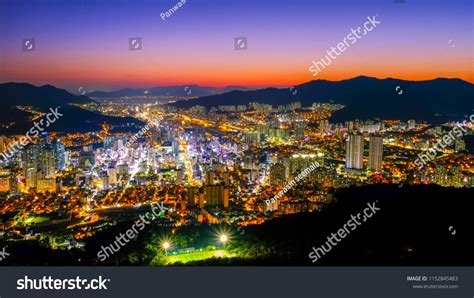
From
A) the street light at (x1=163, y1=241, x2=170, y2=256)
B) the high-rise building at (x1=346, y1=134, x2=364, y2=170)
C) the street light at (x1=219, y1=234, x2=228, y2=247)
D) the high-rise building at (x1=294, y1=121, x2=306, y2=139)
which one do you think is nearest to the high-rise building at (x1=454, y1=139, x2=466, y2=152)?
the high-rise building at (x1=346, y1=134, x2=364, y2=170)

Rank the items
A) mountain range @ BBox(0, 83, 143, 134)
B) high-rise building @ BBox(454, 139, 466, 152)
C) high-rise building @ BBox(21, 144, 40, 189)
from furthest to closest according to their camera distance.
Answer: high-rise building @ BBox(454, 139, 466, 152) → high-rise building @ BBox(21, 144, 40, 189) → mountain range @ BBox(0, 83, 143, 134)

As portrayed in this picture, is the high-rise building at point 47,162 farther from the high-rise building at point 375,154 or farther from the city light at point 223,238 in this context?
the high-rise building at point 375,154

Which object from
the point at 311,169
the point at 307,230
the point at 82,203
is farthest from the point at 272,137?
the point at 307,230

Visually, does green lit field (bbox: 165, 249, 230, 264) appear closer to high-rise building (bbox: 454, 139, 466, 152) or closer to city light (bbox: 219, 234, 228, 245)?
city light (bbox: 219, 234, 228, 245)

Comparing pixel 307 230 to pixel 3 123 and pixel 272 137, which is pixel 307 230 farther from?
pixel 272 137

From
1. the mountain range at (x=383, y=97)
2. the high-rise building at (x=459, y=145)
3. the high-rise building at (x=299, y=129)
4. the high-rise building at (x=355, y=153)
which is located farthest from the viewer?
the high-rise building at (x=299, y=129)

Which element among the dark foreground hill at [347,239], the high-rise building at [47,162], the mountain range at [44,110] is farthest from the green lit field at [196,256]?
the high-rise building at [47,162]
